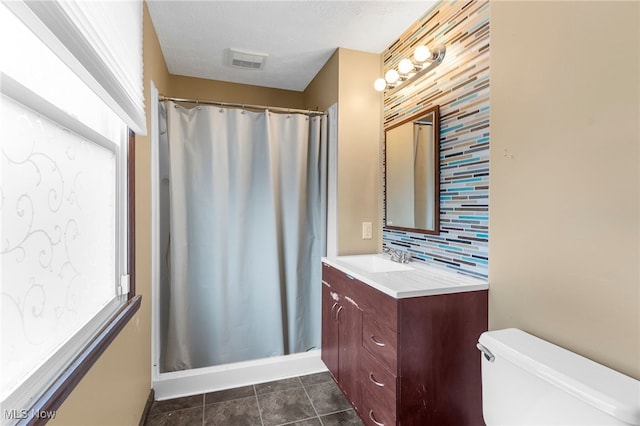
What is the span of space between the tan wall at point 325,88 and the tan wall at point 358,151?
0.07m

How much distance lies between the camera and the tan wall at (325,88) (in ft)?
7.27

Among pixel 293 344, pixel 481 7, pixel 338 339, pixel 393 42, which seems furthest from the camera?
pixel 293 344

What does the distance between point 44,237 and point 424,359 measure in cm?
139

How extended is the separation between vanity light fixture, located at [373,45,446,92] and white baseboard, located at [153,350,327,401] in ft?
6.54

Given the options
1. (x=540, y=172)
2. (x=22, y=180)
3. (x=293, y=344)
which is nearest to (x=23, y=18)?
(x=22, y=180)

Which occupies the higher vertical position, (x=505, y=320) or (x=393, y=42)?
(x=393, y=42)

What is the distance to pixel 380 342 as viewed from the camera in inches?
54.1

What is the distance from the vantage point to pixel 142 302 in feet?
5.55

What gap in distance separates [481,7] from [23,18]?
5.46 ft

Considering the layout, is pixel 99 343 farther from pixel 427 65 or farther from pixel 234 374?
pixel 427 65

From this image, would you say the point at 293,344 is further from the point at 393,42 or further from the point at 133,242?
the point at 393,42

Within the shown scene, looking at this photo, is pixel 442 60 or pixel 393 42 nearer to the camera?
pixel 442 60

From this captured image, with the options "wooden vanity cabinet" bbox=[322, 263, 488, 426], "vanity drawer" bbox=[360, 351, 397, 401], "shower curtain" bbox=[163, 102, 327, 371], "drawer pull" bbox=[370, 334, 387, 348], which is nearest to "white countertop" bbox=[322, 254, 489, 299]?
"wooden vanity cabinet" bbox=[322, 263, 488, 426]

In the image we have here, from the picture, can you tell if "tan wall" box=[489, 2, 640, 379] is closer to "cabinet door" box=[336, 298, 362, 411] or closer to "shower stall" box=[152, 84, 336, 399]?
"cabinet door" box=[336, 298, 362, 411]
